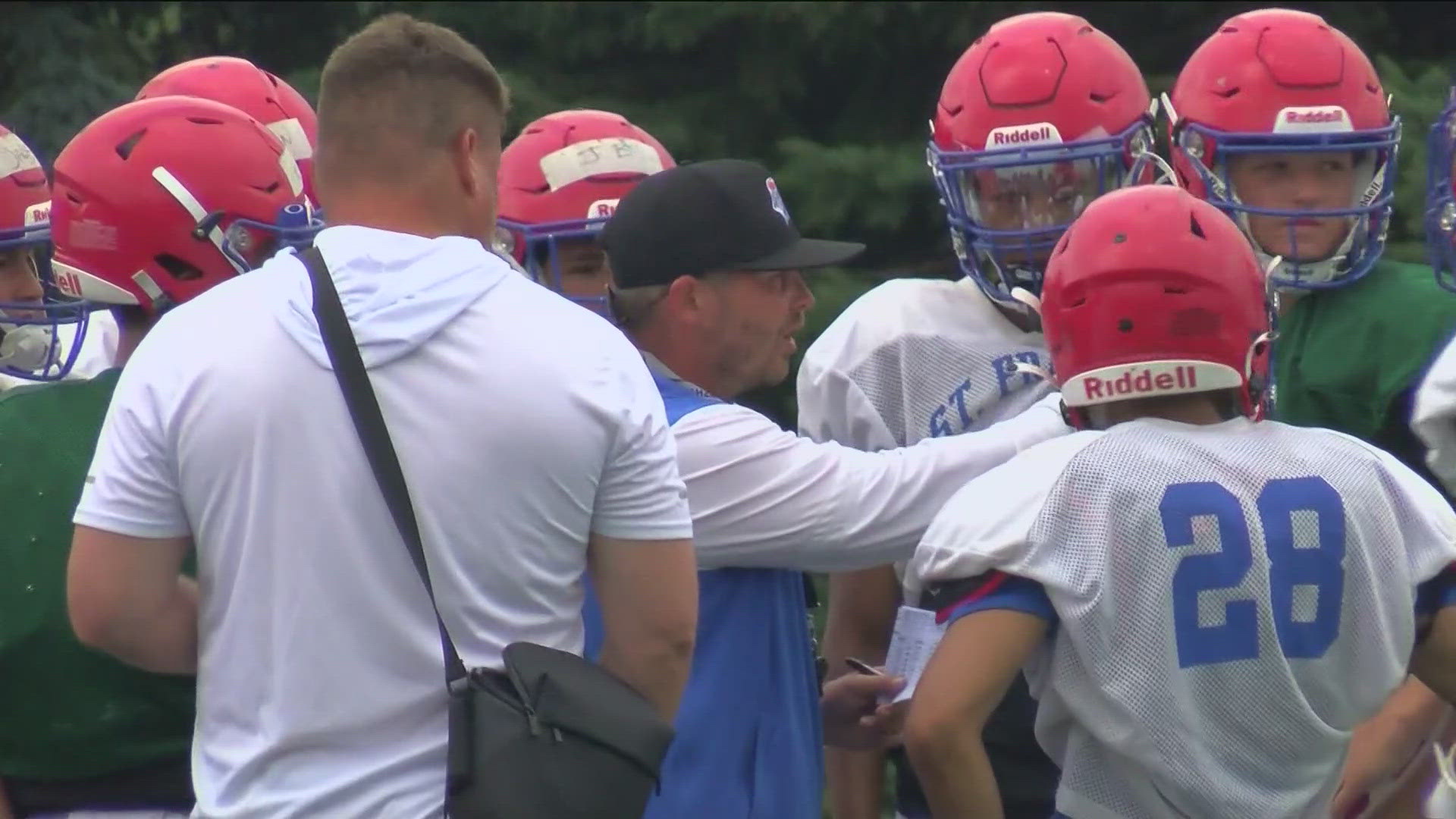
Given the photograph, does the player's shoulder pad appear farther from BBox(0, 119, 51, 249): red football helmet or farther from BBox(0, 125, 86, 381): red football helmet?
BBox(0, 119, 51, 249): red football helmet

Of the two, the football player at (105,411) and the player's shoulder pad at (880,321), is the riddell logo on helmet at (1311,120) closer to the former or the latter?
the player's shoulder pad at (880,321)

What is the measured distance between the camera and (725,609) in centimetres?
294

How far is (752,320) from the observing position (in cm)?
305

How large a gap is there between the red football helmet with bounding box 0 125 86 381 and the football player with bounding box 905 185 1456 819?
1.73 m

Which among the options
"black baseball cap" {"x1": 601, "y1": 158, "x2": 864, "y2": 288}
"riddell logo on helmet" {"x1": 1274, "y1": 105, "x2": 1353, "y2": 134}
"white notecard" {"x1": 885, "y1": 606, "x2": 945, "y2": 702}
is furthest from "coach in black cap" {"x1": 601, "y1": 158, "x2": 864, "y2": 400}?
"riddell logo on helmet" {"x1": 1274, "y1": 105, "x2": 1353, "y2": 134}

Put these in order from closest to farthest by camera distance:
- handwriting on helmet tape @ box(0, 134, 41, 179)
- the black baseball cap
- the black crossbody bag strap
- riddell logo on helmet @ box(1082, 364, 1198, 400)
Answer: the black crossbody bag strap, riddell logo on helmet @ box(1082, 364, 1198, 400), the black baseball cap, handwriting on helmet tape @ box(0, 134, 41, 179)

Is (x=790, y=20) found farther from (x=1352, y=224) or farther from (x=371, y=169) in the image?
(x=371, y=169)

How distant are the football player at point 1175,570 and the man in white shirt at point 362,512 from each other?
1.40 feet

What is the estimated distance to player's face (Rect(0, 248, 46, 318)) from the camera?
12.2ft

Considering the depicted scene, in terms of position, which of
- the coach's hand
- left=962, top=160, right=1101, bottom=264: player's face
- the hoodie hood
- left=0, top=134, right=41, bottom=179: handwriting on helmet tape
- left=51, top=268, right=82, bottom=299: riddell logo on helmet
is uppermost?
the hoodie hood

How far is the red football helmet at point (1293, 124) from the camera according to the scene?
3471 millimetres

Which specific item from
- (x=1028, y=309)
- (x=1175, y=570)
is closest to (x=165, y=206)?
(x=1028, y=309)

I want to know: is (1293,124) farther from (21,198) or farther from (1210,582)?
(21,198)

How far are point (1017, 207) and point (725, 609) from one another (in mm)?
928
